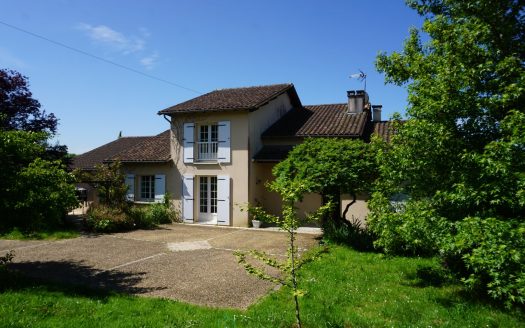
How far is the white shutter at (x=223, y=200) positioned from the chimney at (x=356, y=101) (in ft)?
23.4

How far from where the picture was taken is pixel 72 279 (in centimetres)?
697

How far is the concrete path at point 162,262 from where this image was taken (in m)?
6.39

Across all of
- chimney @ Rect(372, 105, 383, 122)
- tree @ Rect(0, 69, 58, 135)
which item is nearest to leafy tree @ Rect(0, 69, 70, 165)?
tree @ Rect(0, 69, 58, 135)

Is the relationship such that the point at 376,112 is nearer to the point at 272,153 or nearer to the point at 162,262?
the point at 272,153

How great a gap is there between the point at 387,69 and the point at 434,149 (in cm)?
234

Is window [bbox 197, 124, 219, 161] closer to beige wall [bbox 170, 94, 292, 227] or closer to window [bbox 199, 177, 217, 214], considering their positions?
beige wall [bbox 170, 94, 292, 227]

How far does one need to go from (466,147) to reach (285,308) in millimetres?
3882

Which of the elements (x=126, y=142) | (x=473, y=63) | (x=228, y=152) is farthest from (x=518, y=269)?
(x=126, y=142)

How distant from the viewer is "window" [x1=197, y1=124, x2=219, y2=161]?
15734mm

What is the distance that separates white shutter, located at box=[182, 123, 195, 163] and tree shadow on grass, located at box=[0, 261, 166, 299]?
26.6ft

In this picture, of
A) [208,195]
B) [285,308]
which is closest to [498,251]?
[285,308]

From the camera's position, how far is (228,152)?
15.1 m

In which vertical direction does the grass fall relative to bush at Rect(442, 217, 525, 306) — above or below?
below

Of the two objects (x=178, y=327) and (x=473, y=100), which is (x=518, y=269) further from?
(x=178, y=327)
